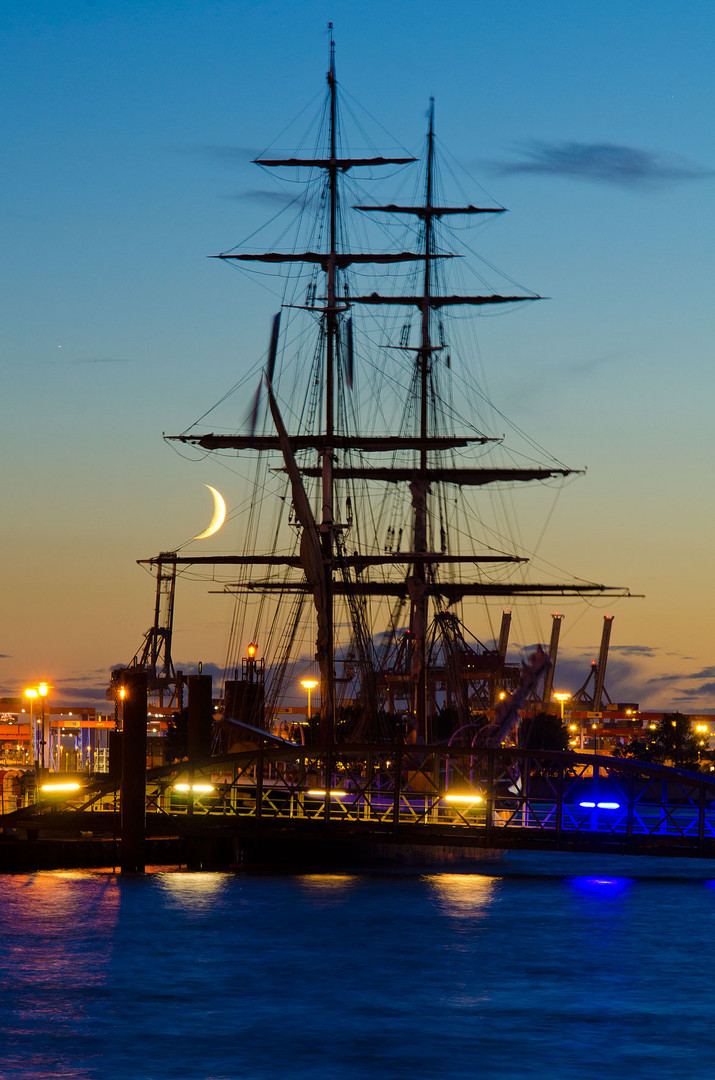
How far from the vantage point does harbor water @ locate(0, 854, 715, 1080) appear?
105 ft

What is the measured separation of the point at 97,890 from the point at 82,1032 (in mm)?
22541

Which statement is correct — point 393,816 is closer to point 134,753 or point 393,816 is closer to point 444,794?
point 444,794

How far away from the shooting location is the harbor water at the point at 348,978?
105 ft

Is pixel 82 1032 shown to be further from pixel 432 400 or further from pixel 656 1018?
pixel 432 400

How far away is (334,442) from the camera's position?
88188 millimetres

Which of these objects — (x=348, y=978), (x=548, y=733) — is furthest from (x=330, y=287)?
(x=548, y=733)

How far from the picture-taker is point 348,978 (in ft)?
135

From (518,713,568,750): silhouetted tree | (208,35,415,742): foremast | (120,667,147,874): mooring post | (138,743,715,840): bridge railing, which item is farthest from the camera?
(518,713,568,750): silhouetted tree

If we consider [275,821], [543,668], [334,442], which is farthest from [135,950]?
[334,442]

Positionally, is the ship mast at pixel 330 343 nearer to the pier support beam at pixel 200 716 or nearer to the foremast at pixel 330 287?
the foremast at pixel 330 287

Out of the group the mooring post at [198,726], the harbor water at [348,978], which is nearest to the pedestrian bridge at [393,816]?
the mooring post at [198,726]

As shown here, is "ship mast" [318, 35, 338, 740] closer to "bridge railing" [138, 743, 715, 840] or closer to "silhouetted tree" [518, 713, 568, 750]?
"bridge railing" [138, 743, 715, 840]

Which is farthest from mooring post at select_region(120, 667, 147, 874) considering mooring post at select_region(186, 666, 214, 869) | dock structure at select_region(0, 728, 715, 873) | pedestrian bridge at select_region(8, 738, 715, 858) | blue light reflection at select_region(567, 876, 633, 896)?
blue light reflection at select_region(567, 876, 633, 896)

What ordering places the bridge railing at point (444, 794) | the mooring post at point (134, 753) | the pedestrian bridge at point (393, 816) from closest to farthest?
the mooring post at point (134, 753) → the pedestrian bridge at point (393, 816) → the bridge railing at point (444, 794)
